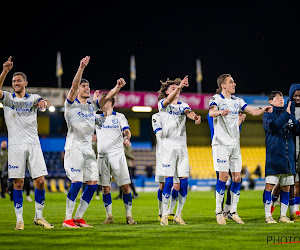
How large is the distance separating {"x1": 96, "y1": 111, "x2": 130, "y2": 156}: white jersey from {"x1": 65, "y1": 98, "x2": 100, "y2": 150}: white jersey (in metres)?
0.82

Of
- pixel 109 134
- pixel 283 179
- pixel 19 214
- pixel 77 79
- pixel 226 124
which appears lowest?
pixel 19 214

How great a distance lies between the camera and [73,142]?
Answer: 30.5 ft

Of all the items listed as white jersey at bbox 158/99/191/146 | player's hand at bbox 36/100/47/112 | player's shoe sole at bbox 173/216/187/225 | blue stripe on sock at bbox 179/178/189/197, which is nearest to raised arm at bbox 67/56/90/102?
player's hand at bbox 36/100/47/112

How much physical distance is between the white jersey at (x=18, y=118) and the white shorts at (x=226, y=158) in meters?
3.21

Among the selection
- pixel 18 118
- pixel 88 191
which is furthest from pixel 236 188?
pixel 18 118

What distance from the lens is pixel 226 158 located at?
965 cm

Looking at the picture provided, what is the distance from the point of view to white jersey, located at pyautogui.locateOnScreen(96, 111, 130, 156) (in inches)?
401

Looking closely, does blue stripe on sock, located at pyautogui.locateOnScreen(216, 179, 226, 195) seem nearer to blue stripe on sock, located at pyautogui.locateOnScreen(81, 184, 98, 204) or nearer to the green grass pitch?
the green grass pitch

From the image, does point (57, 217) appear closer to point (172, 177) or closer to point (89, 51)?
point (172, 177)

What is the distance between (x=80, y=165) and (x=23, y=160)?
0.95m

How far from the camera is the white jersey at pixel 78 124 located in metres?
9.27

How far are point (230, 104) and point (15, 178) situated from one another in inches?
156

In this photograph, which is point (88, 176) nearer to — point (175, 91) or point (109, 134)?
point (109, 134)

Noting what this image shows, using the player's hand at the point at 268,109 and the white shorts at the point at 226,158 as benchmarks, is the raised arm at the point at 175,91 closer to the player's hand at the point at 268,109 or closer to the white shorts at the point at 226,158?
the white shorts at the point at 226,158
